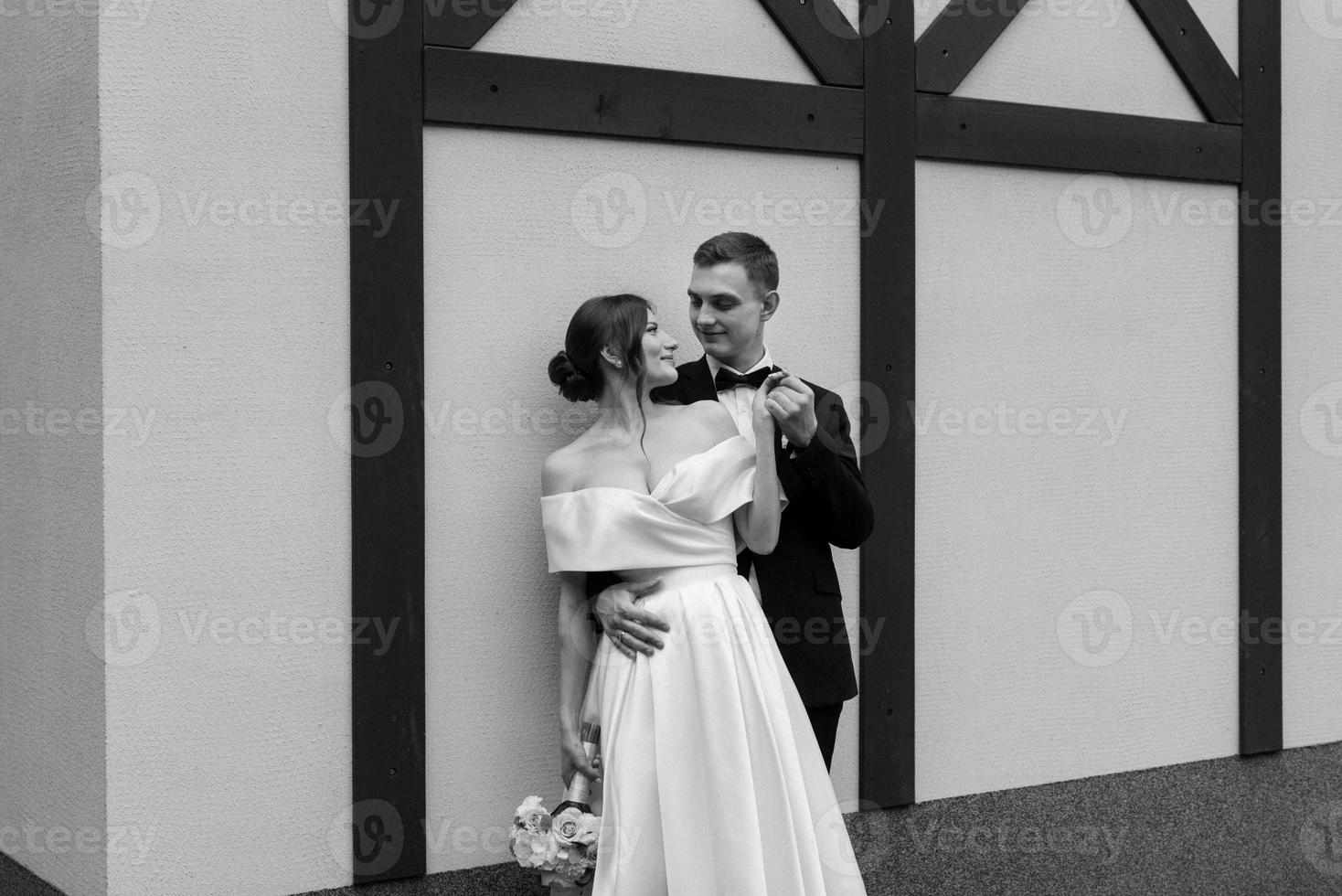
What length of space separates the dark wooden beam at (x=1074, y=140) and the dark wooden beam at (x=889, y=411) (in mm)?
146

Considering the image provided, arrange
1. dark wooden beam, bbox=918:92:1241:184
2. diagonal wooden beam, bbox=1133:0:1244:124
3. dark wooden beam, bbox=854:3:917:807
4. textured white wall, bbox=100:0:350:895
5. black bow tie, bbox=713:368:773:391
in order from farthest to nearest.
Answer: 1. diagonal wooden beam, bbox=1133:0:1244:124
2. dark wooden beam, bbox=918:92:1241:184
3. dark wooden beam, bbox=854:3:917:807
4. black bow tie, bbox=713:368:773:391
5. textured white wall, bbox=100:0:350:895

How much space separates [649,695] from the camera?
12.8 ft

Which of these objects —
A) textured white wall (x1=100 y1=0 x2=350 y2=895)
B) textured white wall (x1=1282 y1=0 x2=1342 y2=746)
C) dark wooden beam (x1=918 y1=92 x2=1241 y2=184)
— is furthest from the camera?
textured white wall (x1=1282 y1=0 x2=1342 y2=746)

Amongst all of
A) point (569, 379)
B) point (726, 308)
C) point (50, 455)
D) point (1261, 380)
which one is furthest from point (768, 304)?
point (1261, 380)

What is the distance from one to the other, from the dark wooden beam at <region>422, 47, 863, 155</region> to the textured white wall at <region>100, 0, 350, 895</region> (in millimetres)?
322

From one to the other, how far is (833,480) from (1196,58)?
8.07 feet

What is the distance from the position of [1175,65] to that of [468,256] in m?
2.69

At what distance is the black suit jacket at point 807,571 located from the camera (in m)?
4.22

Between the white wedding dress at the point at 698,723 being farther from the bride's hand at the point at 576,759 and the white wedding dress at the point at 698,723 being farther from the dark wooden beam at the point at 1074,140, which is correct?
the dark wooden beam at the point at 1074,140

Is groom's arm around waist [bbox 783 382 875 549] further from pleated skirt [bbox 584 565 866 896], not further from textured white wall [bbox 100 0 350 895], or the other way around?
textured white wall [bbox 100 0 350 895]

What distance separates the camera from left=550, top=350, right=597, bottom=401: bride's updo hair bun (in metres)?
4.06

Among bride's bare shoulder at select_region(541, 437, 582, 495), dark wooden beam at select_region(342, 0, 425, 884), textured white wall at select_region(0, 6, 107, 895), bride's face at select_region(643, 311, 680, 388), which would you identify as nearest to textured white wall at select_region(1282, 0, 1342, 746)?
bride's face at select_region(643, 311, 680, 388)

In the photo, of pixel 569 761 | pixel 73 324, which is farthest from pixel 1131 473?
pixel 73 324

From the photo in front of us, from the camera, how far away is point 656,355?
4023 mm
